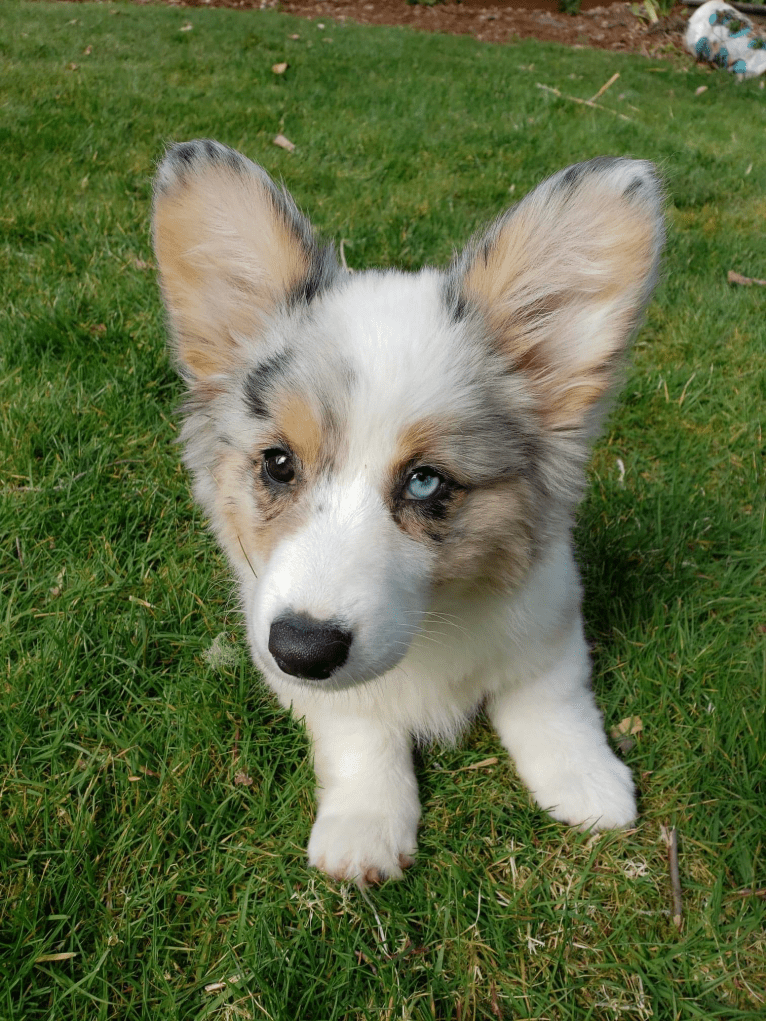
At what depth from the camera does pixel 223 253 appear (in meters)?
2.06

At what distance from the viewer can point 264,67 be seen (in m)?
8.17

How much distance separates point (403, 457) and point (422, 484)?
0.09m

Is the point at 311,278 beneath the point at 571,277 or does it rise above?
beneath

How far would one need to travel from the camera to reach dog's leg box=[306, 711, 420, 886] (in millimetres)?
1855

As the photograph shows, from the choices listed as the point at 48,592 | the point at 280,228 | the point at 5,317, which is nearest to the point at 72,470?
the point at 48,592

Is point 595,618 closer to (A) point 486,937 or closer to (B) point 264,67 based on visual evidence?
(A) point 486,937

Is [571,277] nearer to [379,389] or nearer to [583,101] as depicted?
[379,389]

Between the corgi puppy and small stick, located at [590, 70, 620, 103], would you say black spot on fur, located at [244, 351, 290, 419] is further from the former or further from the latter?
small stick, located at [590, 70, 620, 103]

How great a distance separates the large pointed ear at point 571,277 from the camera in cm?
171

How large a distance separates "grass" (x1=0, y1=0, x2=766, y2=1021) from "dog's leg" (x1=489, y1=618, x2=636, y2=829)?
0.21 ft

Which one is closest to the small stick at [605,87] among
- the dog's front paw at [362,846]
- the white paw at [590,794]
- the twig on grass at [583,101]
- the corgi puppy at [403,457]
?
the twig on grass at [583,101]

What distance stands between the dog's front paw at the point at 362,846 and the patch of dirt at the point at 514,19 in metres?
13.7

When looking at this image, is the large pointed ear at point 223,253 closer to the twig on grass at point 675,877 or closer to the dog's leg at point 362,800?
the dog's leg at point 362,800

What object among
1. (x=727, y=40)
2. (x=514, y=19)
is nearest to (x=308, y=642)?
(x=727, y=40)
